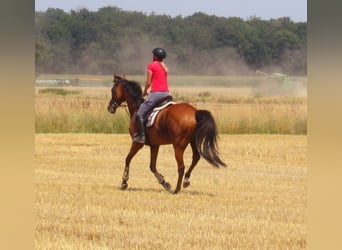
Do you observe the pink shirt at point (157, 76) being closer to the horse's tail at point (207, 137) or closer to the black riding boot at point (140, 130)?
the black riding boot at point (140, 130)

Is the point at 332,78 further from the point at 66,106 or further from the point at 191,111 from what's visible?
the point at 66,106

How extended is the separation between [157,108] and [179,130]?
385 millimetres

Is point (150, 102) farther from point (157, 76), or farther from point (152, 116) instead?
point (157, 76)

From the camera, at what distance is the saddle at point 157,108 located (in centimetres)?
931

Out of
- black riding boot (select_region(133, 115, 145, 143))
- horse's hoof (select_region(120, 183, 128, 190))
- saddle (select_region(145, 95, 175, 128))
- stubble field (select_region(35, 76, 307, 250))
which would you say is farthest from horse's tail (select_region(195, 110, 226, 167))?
horse's hoof (select_region(120, 183, 128, 190))

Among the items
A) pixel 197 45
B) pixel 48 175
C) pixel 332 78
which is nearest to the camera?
pixel 332 78

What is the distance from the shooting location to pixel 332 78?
1047 millimetres

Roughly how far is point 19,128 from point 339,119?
0.44 m

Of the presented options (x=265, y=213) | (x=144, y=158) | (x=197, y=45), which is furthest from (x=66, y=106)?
(x=197, y=45)

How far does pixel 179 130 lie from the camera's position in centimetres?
926

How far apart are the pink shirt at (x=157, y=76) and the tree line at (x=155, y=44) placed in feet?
105

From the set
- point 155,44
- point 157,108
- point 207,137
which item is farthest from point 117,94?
point 155,44

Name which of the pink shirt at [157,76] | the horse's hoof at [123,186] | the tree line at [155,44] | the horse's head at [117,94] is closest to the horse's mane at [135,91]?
the horse's head at [117,94]

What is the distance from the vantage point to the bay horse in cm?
887
